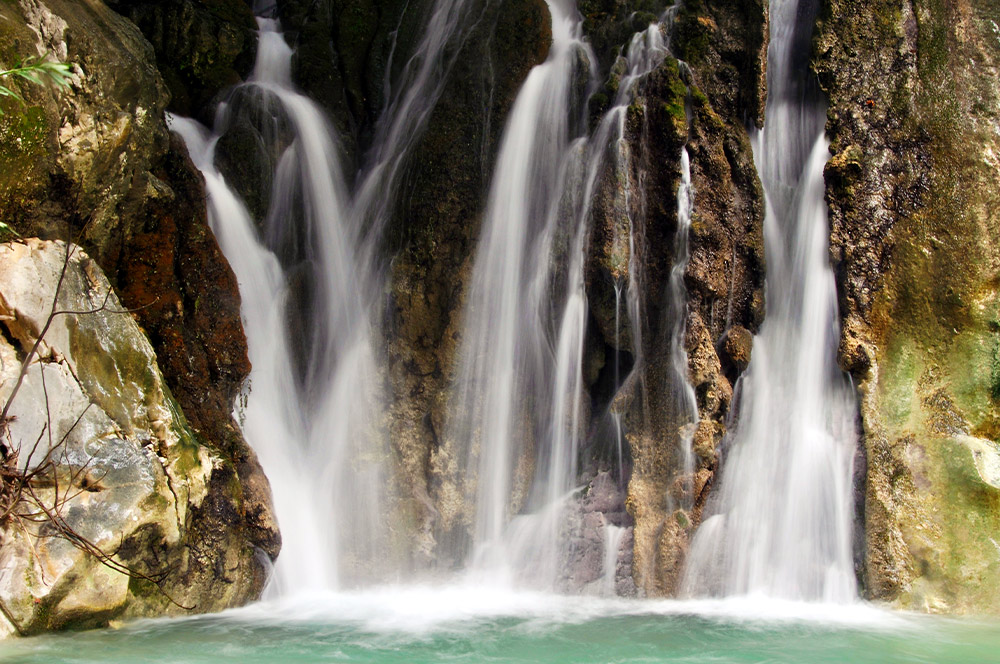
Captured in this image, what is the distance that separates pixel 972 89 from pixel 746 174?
235 centimetres

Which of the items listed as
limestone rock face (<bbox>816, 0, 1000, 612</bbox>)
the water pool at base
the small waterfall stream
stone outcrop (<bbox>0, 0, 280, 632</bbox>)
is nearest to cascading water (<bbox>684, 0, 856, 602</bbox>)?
the small waterfall stream

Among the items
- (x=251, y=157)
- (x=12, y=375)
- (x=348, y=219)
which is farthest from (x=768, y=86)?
(x=12, y=375)

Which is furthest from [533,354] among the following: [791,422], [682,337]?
[791,422]

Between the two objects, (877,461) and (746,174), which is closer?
(877,461)

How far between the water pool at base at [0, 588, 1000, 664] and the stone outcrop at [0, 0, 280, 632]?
801 mm

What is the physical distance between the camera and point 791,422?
839cm

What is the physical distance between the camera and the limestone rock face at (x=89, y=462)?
19.6 feet

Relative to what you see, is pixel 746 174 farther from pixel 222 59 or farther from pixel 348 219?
pixel 222 59

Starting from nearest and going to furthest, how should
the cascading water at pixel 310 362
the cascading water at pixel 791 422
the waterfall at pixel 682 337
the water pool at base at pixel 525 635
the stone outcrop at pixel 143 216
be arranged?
1. the water pool at base at pixel 525 635
2. the stone outcrop at pixel 143 216
3. the cascading water at pixel 791 422
4. the waterfall at pixel 682 337
5. the cascading water at pixel 310 362

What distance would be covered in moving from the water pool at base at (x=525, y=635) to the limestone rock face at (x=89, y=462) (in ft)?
0.93

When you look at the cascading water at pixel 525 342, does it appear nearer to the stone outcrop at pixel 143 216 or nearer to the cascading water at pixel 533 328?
the cascading water at pixel 533 328

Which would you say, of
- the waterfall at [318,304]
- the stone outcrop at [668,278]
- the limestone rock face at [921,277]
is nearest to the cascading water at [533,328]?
the stone outcrop at [668,278]

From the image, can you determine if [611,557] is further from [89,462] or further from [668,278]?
[89,462]

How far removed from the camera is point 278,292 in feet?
30.4
